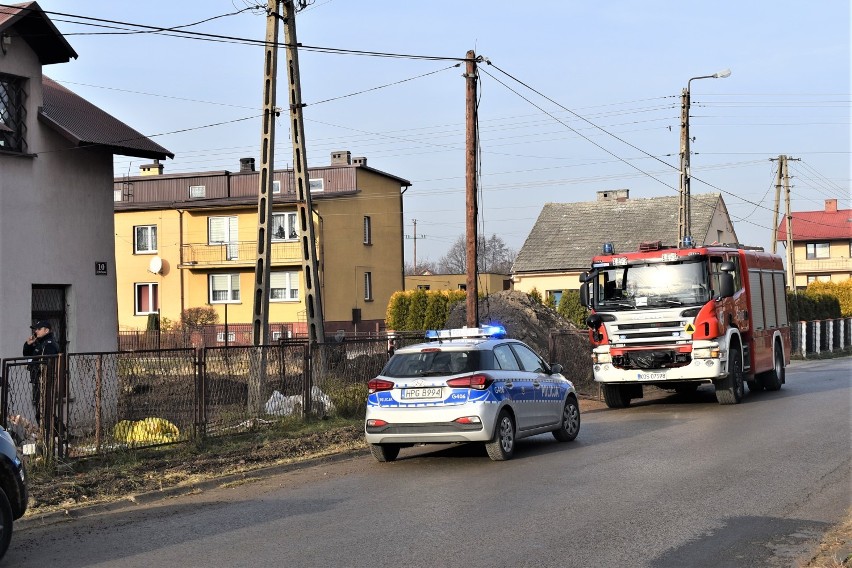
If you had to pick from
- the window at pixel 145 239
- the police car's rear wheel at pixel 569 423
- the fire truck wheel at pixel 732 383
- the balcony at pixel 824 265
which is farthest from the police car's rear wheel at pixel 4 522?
the balcony at pixel 824 265

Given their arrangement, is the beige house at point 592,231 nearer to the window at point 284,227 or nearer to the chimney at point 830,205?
the window at point 284,227

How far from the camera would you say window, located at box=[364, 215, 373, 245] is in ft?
177

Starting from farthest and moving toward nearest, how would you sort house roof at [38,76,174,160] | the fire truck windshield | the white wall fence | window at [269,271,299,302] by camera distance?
window at [269,271,299,302] → the white wall fence → the fire truck windshield → house roof at [38,76,174,160]

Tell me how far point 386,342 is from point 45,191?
21.4 feet

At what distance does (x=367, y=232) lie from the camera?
54188 mm

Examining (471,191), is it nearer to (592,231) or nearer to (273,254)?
(273,254)

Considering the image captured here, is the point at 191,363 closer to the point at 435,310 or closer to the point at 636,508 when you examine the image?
the point at 636,508

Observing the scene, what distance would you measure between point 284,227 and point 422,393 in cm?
3952

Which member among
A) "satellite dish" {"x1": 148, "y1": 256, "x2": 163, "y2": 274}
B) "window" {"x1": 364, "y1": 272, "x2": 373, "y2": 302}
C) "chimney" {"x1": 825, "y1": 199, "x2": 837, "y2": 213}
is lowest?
"window" {"x1": 364, "y1": 272, "x2": 373, "y2": 302}

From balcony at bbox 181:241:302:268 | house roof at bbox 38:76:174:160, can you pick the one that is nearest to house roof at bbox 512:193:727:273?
balcony at bbox 181:241:302:268

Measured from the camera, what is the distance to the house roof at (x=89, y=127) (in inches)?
714

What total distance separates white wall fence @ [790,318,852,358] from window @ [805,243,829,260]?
3881 cm

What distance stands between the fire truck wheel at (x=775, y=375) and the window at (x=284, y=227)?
3071cm

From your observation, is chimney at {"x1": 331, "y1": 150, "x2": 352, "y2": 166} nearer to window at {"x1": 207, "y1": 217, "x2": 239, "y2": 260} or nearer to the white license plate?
window at {"x1": 207, "y1": 217, "x2": 239, "y2": 260}
